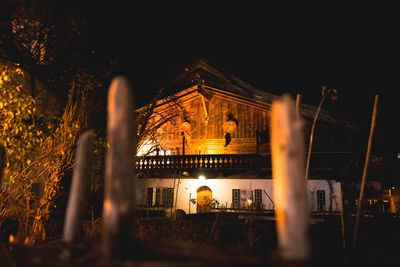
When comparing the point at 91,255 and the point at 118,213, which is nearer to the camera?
the point at 118,213

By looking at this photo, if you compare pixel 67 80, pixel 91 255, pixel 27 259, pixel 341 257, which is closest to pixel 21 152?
pixel 67 80

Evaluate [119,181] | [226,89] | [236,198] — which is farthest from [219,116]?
[119,181]

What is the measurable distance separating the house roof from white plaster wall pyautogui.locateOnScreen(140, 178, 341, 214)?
13.7 ft

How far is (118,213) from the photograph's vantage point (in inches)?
114

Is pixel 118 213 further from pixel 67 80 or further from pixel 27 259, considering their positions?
pixel 67 80

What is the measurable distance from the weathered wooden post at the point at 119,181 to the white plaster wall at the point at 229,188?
12941mm

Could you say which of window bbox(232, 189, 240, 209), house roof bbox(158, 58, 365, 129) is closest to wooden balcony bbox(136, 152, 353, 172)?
window bbox(232, 189, 240, 209)

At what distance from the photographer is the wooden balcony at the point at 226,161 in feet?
50.4

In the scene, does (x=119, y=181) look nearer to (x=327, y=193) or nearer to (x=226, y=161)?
(x=226, y=161)

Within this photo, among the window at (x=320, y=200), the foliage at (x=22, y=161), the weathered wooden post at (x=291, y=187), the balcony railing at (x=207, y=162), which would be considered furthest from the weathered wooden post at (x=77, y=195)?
the window at (x=320, y=200)

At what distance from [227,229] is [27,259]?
232 inches

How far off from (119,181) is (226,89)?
55.0 feet

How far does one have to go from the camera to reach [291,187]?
2.54 m

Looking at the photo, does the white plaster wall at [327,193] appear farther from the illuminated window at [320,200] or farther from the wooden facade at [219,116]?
the wooden facade at [219,116]
